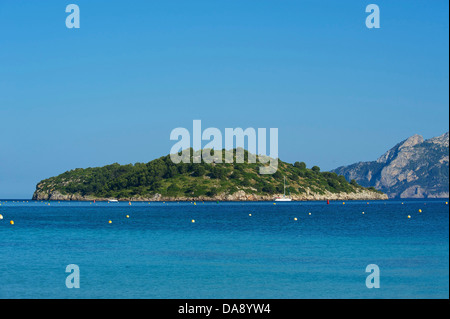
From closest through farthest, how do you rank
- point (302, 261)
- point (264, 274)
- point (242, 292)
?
1. point (242, 292)
2. point (264, 274)
3. point (302, 261)

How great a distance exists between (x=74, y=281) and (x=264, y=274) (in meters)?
14.2

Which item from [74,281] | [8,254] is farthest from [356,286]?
[8,254]

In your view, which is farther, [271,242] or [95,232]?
[95,232]

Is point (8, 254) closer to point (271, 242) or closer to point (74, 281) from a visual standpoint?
point (74, 281)

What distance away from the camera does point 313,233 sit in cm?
7700

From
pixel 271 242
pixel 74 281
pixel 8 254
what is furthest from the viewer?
pixel 271 242

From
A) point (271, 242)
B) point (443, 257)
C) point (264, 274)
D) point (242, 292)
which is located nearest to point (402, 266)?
point (443, 257)
